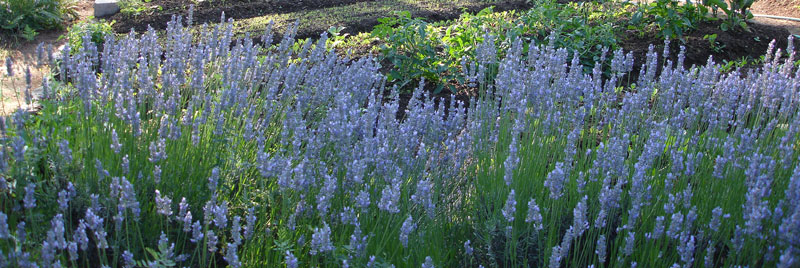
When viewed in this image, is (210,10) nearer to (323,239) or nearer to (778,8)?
(323,239)

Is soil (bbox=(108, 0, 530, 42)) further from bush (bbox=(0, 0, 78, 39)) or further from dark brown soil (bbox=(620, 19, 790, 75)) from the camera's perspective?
dark brown soil (bbox=(620, 19, 790, 75))

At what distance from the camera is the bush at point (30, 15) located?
21.0 feet

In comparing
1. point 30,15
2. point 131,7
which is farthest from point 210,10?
point 30,15

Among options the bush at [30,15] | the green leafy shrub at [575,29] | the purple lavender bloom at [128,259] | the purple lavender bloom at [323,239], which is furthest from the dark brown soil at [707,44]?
the bush at [30,15]

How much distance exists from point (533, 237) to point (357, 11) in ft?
17.1

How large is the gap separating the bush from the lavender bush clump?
375 centimetres

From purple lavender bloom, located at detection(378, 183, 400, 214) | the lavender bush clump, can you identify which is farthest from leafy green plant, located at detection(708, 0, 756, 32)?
purple lavender bloom, located at detection(378, 183, 400, 214)

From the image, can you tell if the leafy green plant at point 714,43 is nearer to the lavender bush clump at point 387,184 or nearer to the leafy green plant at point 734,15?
the leafy green plant at point 734,15

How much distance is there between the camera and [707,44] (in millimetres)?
6137

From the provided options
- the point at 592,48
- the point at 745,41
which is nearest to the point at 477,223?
the point at 592,48

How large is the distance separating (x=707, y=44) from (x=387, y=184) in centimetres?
448

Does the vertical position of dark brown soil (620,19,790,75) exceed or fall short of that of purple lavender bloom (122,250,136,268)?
it exceeds it

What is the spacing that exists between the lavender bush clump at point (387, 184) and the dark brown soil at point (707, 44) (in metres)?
2.38

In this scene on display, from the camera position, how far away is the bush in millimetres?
6414
